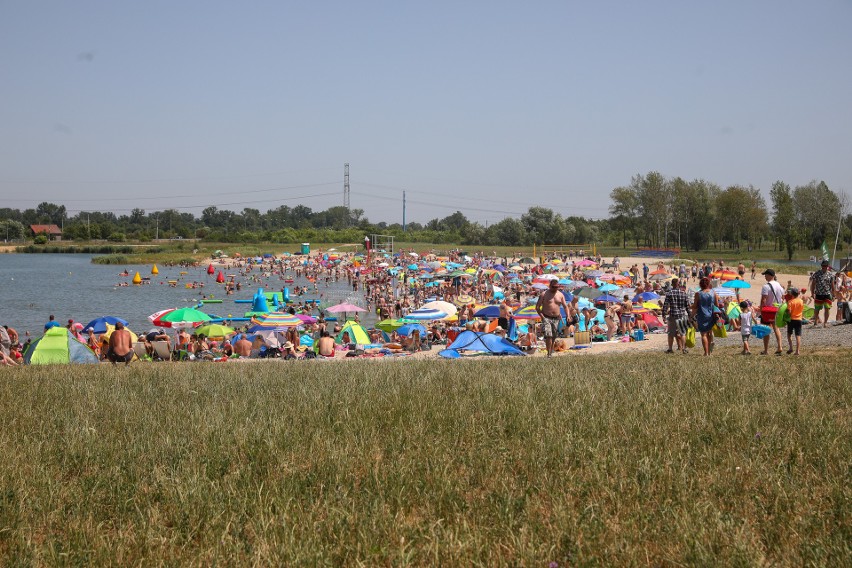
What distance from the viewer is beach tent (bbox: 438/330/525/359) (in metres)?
16.9

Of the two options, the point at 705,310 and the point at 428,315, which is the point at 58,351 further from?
the point at 705,310

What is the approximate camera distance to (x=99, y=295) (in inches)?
2009

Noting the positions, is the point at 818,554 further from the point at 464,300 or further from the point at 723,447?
the point at 464,300

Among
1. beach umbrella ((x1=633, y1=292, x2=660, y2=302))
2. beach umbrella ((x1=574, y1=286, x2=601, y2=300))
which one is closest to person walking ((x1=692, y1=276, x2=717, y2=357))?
beach umbrella ((x1=633, y1=292, x2=660, y2=302))

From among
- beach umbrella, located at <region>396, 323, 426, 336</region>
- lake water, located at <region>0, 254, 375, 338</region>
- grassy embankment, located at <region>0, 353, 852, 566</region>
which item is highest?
grassy embankment, located at <region>0, 353, 852, 566</region>

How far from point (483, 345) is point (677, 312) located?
494 cm

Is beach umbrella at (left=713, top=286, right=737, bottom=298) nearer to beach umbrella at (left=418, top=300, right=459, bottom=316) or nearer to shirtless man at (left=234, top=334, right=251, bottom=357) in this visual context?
beach umbrella at (left=418, top=300, right=459, bottom=316)

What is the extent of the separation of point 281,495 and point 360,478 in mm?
584

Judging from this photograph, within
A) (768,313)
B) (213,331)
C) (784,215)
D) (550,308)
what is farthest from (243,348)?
(784,215)

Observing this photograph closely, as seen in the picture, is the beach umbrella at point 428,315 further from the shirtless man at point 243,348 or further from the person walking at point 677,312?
the person walking at point 677,312

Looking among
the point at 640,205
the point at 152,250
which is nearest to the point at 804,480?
the point at 640,205

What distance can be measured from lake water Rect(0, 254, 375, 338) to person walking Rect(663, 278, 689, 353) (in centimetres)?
2398

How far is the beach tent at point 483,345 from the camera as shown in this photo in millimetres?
16906

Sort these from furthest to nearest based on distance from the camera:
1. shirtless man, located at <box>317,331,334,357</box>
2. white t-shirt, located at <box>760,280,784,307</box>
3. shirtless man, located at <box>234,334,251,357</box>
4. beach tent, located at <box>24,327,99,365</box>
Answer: shirtless man, located at <box>234,334,251,357</box> < shirtless man, located at <box>317,331,334,357</box> < beach tent, located at <box>24,327,99,365</box> < white t-shirt, located at <box>760,280,784,307</box>
